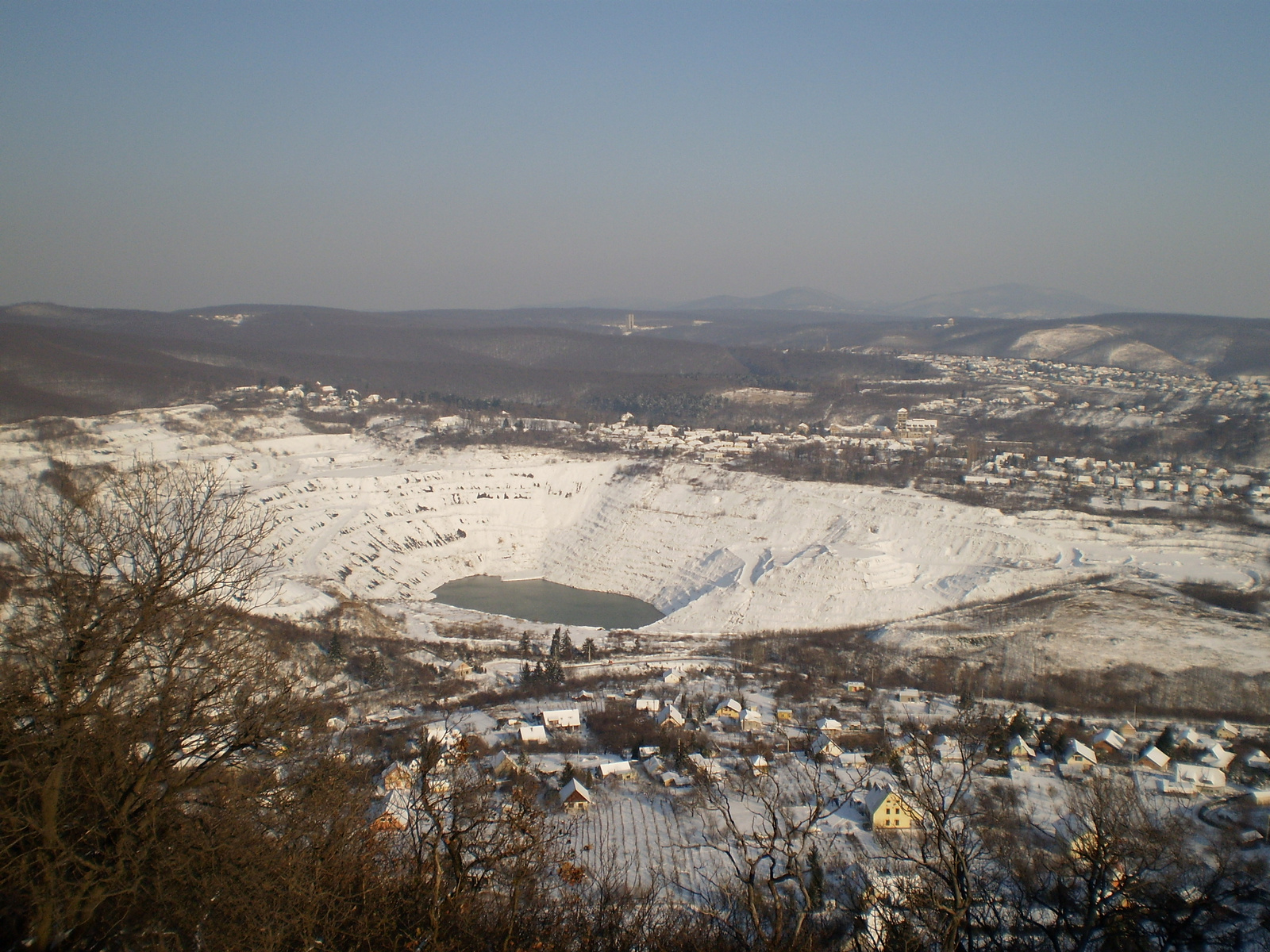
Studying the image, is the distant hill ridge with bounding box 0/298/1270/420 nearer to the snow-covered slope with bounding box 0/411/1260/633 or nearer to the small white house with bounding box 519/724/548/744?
the snow-covered slope with bounding box 0/411/1260/633

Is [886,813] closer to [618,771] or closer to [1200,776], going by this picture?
[618,771]

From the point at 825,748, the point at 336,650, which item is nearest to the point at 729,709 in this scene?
the point at 825,748

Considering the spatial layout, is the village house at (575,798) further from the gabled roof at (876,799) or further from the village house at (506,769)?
the gabled roof at (876,799)

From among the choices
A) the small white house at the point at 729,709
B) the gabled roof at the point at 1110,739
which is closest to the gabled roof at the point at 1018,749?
the gabled roof at the point at 1110,739

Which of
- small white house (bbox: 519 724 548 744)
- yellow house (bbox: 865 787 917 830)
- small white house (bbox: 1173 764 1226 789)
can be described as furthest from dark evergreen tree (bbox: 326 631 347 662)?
small white house (bbox: 1173 764 1226 789)

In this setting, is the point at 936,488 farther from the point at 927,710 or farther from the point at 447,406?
the point at 447,406

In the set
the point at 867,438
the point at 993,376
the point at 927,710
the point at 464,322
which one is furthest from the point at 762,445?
the point at 464,322
